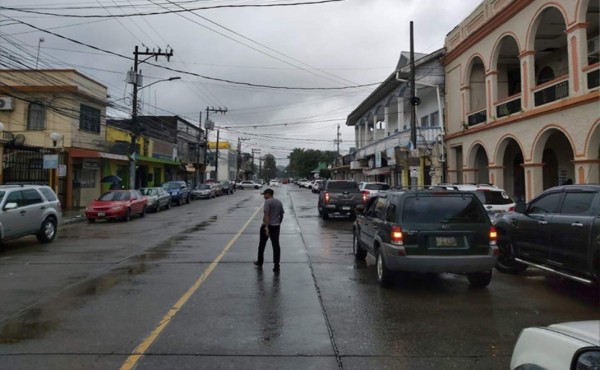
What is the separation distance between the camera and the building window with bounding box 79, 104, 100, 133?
29.4 metres

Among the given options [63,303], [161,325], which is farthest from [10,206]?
[161,325]

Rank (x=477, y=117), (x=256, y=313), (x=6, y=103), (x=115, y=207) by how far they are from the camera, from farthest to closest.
Answer: (x=6, y=103)
(x=477, y=117)
(x=115, y=207)
(x=256, y=313)

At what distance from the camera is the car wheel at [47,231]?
14.1 metres

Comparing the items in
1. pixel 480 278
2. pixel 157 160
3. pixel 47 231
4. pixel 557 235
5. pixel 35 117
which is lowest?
pixel 480 278

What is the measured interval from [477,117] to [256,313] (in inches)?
780

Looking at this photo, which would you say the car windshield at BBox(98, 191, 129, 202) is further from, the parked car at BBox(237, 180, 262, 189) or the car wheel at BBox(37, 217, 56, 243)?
the parked car at BBox(237, 180, 262, 189)

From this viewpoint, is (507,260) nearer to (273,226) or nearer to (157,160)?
(273,226)

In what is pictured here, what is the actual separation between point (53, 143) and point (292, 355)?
26.4 metres

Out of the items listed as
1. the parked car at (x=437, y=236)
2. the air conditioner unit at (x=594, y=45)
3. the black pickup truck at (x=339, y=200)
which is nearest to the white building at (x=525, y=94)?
the air conditioner unit at (x=594, y=45)

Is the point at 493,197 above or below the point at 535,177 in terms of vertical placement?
below

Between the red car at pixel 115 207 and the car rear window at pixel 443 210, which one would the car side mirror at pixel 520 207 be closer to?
the car rear window at pixel 443 210

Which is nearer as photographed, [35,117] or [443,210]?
[443,210]

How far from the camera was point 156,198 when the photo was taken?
28656mm

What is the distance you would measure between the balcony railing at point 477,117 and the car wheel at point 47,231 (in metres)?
18.7
